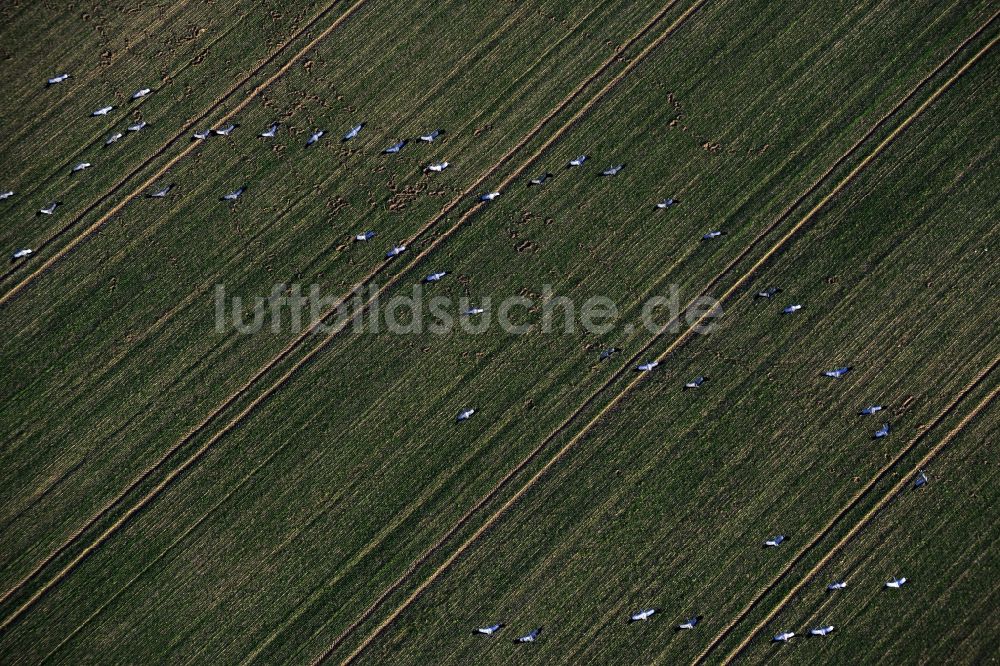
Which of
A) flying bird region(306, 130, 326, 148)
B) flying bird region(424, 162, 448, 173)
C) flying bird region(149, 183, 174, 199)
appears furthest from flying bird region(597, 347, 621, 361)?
flying bird region(149, 183, 174, 199)

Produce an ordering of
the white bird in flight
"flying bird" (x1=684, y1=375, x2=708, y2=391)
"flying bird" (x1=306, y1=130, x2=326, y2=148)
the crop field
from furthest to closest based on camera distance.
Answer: "flying bird" (x1=306, y1=130, x2=326, y2=148) < the white bird in flight < "flying bird" (x1=684, y1=375, x2=708, y2=391) < the crop field

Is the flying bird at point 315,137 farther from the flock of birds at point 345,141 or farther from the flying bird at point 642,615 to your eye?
the flying bird at point 642,615

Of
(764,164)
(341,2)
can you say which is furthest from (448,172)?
(764,164)

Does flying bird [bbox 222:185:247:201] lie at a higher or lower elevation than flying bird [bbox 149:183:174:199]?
higher

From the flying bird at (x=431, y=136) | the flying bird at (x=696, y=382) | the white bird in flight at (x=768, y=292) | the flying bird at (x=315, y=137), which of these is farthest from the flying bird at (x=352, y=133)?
the white bird in flight at (x=768, y=292)

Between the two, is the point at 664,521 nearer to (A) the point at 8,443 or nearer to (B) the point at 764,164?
(B) the point at 764,164

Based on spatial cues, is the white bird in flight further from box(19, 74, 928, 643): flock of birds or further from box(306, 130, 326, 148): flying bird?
box(306, 130, 326, 148): flying bird

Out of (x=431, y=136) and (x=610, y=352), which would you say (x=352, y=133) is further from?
(x=610, y=352)
